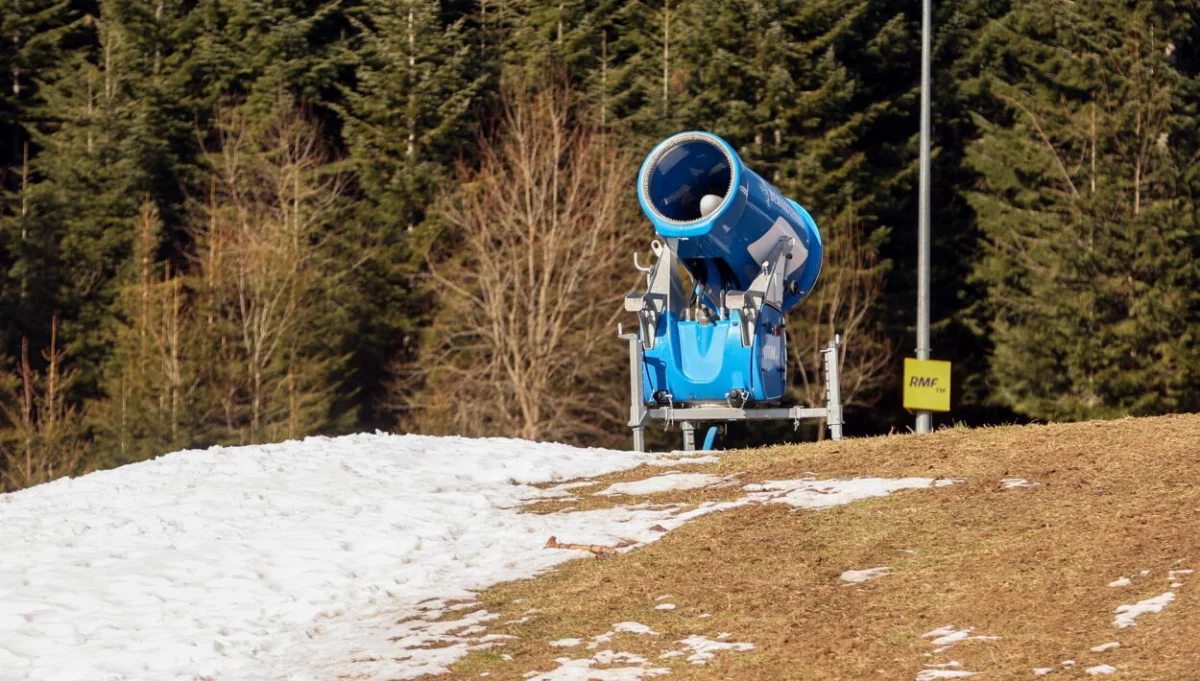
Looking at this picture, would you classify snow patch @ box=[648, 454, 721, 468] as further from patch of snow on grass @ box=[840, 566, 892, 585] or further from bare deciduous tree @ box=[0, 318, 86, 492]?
bare deciduous tree @ box=[0, 318, 86, 492]

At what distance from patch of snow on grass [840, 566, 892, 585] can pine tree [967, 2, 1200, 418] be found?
28.9 m

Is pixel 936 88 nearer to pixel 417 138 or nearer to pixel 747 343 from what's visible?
pixel 417 138

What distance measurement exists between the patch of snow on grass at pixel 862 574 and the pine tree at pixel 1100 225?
94.7 ft

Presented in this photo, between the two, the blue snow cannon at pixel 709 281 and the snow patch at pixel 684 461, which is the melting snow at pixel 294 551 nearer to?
the snow patch at pixel 684 461

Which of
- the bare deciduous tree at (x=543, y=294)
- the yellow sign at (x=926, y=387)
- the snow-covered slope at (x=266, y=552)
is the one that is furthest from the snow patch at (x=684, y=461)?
the bare deciduous tree at (x=543, y=294)

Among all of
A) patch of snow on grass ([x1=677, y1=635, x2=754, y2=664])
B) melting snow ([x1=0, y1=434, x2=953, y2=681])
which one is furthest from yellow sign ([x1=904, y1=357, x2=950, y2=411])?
patch of snow on grass ([x1=677, y1=635, x2=754, y2=664])

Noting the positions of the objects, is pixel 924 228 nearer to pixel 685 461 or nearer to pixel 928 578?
pixel 685 461

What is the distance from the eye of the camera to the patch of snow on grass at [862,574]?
407 inches

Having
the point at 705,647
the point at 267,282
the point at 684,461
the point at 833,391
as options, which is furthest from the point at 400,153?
the point at 705,647

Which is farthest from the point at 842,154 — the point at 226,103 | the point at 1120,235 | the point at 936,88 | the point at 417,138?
the point at 226,103

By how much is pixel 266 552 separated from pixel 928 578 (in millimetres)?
4794

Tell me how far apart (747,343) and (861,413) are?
26.9 m

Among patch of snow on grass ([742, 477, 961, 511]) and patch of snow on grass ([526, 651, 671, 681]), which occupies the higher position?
patch of snow on grass ([742, 477, 961, 511])

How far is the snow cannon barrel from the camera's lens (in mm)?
17203
